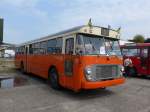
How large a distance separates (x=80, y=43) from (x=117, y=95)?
278 centimetres

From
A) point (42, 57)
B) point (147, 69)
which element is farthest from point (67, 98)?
point (147, 69)

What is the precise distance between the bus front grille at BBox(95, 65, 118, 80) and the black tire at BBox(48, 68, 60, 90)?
2483 mm

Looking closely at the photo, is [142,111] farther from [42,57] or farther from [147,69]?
[147,69]

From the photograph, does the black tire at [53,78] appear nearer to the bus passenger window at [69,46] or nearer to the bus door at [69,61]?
the bus door at [69,61]

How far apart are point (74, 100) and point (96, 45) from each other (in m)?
2.35

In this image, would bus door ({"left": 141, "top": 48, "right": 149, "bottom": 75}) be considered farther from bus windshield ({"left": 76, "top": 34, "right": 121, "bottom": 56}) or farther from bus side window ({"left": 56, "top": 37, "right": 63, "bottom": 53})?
bus side window ({"left": 56, "top": 37, "right": 63, "bottom": 53})

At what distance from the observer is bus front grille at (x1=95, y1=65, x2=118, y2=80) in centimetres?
941

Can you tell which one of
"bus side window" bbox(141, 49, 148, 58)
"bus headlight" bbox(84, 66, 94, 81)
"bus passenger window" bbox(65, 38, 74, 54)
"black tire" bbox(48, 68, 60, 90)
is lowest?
"black tire" bbox(48, 68, 60, 90)

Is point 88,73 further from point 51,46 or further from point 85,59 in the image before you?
point 51,46

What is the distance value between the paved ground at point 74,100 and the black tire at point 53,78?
28 centimetres

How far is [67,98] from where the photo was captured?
31.6ft

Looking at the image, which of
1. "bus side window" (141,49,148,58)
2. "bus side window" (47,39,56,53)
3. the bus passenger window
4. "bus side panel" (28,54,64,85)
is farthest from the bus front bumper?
"bus side window" (141,49,148,58)

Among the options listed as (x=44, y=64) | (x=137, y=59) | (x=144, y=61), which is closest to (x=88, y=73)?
(x=44, y=64)

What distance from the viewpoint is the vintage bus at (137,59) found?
640 inches
